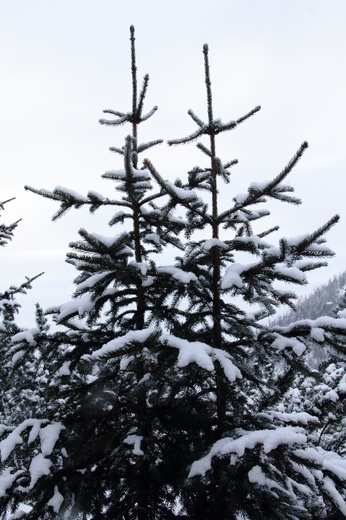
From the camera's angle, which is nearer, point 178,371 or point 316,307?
point 178,371

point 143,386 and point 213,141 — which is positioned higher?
point 213,141

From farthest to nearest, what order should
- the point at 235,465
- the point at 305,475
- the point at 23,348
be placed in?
the point at 23,348
the point at 305,475
the point at 235,465

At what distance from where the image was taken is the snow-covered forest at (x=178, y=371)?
11.0 ft

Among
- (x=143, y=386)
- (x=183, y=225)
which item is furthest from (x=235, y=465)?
(x=183, y=225)

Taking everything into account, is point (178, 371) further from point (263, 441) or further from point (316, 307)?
point (316, 307)

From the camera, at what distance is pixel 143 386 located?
4266 millimetres

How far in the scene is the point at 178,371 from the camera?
4.18m

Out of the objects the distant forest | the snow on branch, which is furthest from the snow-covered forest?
the distant forest

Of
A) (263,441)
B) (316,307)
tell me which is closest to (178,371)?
(263,441)

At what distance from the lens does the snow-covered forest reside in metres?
3.34

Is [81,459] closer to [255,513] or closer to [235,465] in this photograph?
[255,513]

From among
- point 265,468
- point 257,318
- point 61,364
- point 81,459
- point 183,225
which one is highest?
point 183,225

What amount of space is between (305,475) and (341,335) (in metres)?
1.40

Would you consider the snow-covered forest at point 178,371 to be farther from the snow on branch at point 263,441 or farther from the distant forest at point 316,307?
the distant forest at point 316,307
